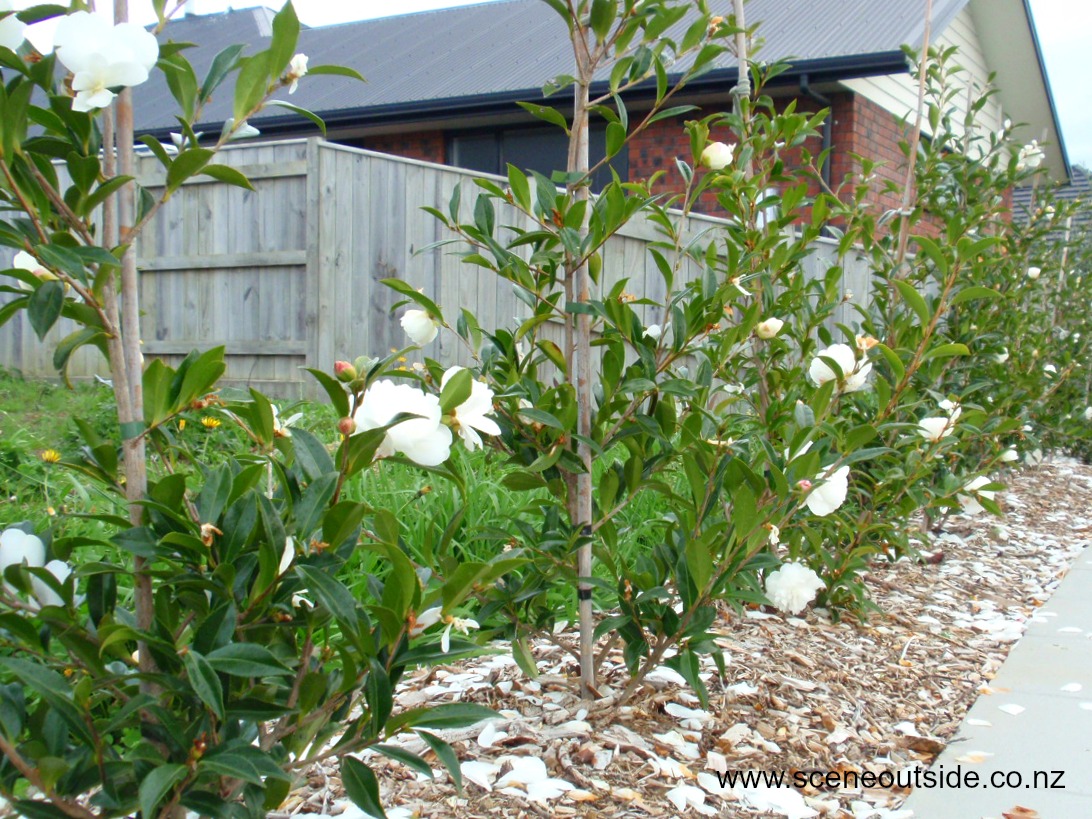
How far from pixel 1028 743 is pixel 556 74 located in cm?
814

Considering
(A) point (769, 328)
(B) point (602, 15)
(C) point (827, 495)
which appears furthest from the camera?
(A) point (769, 328)

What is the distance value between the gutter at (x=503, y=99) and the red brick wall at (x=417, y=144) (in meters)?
0.36

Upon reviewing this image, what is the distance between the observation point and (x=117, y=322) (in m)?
1.28

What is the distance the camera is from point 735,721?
7.53 ft

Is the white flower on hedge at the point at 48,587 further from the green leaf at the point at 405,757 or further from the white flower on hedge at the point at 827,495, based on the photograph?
the white flower on hedge at the point at 827,495

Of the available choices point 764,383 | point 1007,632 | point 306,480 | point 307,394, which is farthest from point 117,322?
point 307,394

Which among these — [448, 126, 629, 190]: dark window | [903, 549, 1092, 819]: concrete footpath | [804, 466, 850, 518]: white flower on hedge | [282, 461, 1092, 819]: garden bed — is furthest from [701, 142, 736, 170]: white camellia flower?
[448, 126, 629, 190]: dark window

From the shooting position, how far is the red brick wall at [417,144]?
11500mm

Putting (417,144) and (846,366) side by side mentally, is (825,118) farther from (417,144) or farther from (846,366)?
(846,366)

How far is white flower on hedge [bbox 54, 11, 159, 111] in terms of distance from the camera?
1135mm

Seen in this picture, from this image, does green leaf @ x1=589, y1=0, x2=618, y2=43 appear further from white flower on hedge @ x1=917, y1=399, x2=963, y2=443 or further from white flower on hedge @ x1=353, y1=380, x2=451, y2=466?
white flower on hedge @ x1=917, y1=399, x2=963, y2=443

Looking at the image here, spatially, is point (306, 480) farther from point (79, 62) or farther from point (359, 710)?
point (359, 710)

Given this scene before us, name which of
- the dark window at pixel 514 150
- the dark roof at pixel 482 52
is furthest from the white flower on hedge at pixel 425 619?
the dark window at pixel 514 150

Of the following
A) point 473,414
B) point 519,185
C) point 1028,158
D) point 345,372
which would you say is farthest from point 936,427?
point 1028,158
